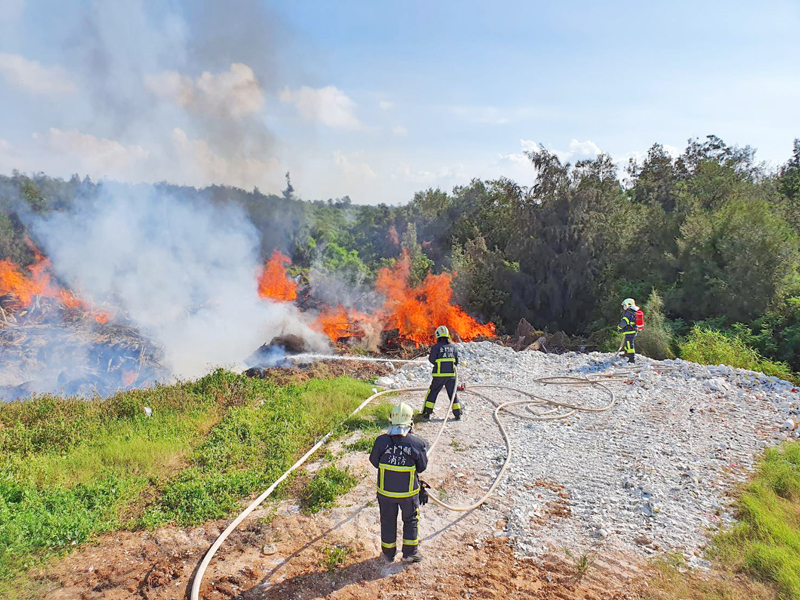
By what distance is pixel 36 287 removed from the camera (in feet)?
62.0

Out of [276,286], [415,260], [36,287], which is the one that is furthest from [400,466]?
[415,260]

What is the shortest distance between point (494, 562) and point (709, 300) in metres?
15.9

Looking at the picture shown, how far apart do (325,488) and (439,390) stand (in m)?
3.14

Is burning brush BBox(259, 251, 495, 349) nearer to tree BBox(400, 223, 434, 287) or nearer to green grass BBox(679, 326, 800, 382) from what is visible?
tree BBox(400, 223, 434, 287)

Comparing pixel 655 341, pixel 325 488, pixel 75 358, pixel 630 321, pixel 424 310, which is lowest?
pixel 75 358

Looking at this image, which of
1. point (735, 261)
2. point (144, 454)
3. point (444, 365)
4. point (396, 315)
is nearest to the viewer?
point (144, 454)

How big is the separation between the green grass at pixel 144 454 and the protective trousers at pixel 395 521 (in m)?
2.19

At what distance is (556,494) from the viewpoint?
5.85 meters

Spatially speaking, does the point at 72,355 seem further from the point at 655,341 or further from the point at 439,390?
the point at 655,341

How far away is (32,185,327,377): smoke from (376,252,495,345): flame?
353cm

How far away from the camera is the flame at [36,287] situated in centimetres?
1661

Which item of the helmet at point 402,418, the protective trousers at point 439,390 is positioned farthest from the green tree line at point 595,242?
the helmet at point 402,418

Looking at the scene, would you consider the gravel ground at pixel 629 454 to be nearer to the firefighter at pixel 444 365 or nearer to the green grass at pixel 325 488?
the firefighter at pixel 444 365

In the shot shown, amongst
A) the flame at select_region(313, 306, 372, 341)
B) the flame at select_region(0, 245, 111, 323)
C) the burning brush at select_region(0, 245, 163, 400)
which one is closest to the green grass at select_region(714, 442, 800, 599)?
the flame at select_region(313, 306, 372, 341)
